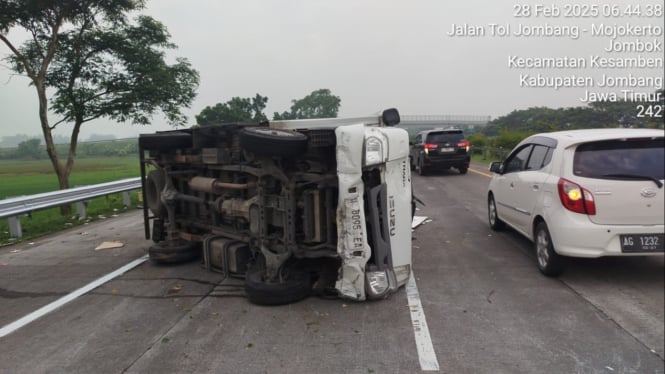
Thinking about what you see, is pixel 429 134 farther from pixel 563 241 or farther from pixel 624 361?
pixel 624 361

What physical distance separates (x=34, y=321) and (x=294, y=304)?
8.91ft

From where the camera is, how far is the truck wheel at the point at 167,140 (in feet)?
21.2

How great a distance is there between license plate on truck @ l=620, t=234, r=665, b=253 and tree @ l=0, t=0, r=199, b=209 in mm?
14166

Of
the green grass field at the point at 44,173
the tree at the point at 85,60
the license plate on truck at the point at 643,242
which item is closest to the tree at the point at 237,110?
the green grass field at the point at 44,173

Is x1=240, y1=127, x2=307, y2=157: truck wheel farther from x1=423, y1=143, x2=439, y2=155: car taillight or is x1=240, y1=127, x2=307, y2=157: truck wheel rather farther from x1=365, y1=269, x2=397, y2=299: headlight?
x1=423, y1=143, x2=439, y2=155: car taillight

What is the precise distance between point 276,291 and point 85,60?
40.2 feet

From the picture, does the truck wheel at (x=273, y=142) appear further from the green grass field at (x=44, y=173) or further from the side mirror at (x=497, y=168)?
the green grass field at (x=44, y=173)

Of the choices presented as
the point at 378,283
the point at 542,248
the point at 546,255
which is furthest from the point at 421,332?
the point at 542,248

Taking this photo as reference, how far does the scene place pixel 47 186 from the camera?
15.7 metres

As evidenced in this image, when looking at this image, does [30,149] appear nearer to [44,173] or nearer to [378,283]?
[44,173]

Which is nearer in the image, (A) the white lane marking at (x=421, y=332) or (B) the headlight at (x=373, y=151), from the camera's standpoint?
(A) the white lane marking at (x=421, y=332)

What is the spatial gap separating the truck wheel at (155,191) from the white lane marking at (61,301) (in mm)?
812

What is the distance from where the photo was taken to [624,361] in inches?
126

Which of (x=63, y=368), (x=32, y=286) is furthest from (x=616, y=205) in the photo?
(x=32, y=286)
